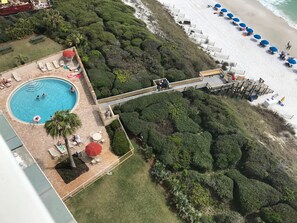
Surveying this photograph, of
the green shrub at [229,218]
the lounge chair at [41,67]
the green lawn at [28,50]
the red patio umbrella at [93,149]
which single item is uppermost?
the green shrub at [229,218]

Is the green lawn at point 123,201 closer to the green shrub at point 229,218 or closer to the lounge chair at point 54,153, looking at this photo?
the green shrub at point 229,218

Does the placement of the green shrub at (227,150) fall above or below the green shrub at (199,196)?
above

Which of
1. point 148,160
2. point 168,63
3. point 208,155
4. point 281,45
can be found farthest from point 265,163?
point 281,45

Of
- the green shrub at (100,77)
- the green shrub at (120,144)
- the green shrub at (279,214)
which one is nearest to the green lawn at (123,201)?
the green shrub at (120,144)

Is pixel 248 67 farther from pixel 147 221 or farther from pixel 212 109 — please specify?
pixel 147 221

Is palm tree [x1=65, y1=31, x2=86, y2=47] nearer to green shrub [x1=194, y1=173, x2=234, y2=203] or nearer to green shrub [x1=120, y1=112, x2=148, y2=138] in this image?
green shrub [x1=120, y1=112, x2=148, y2=138]

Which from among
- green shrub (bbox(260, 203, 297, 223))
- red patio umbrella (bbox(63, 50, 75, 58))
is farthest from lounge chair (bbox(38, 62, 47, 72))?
green shrub (bbox(260, 203, 297, 223))
